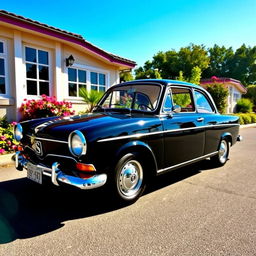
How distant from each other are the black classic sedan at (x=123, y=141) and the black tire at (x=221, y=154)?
616 mm

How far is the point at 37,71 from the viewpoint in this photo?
789cm

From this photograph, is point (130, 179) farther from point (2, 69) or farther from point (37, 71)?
point (37, 71)

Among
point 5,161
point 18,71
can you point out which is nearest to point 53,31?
point 18,71

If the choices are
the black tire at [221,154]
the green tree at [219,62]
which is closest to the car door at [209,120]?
the black tire at [221,154]

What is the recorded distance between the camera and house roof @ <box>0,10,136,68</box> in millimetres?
6535

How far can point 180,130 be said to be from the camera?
354 centimetres

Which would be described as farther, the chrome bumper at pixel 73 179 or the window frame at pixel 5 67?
the window frame at pixel 5 67

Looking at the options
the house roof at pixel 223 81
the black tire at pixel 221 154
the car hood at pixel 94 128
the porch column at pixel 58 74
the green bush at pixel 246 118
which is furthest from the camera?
the house roof at pixel 223 81

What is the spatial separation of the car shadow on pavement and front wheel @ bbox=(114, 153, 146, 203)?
0.55ft

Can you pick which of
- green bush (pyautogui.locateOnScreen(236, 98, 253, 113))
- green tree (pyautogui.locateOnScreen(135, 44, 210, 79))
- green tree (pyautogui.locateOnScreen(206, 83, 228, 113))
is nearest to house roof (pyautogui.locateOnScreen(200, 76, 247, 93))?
green bush (pyautogui.locateOnScreen(236, 98, 253, 113))

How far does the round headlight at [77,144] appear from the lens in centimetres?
243

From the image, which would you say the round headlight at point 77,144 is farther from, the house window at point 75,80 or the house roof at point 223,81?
the house roof at point 223,81

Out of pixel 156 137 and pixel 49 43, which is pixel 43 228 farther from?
pixel 49 43

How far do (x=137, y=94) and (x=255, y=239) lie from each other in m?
2.63
